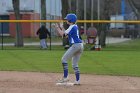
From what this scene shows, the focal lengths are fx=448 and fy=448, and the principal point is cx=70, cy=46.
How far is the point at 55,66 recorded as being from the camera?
18.1 meters

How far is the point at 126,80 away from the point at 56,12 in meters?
52.7

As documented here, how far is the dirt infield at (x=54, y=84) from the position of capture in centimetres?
1161

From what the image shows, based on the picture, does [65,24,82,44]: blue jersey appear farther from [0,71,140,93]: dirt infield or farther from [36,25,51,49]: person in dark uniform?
[36,25,51,49]: person in dark uniform

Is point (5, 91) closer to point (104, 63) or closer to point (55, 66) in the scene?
point (55, 66)

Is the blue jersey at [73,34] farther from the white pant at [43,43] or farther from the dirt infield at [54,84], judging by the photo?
the white pant at [43,43]

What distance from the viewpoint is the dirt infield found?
11609 mm

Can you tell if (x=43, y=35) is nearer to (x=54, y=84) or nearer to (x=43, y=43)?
(x=43, y=43)

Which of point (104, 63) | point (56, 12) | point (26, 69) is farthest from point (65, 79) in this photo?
point (56, 12)

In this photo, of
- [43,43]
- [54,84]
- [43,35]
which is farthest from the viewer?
[43,35]

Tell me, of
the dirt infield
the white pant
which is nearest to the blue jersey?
the dirt infield

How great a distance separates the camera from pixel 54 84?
1270 cm

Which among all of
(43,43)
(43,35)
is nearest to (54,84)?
(43,43)

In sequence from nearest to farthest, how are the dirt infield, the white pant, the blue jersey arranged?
the dirt infield, the blue jersey, the white pant

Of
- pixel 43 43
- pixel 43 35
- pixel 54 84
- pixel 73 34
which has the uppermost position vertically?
pixel 73 34
